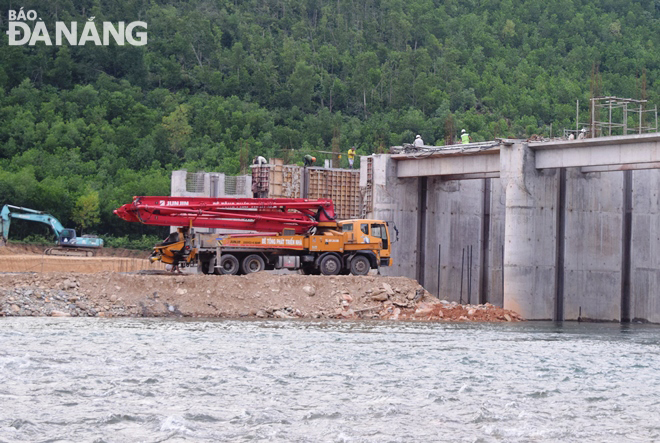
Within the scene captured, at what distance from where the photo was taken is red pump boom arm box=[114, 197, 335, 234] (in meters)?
40.5

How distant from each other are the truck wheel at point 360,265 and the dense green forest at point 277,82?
3684cm

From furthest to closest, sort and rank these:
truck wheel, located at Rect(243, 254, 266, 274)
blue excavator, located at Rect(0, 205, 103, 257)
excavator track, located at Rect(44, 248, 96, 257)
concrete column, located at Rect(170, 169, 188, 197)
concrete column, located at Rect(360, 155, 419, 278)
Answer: blue excavator, located at Rect(0, 205, 103, 257)
excavator track, located at Rect(44, 248, 96, 257)
concrete column, located at Rect(170, 169, 188, 197)
concrete column, located at Rect(360, 155, 419, 278)
truck wheel, located at Rect(243, 254, 266, 274)

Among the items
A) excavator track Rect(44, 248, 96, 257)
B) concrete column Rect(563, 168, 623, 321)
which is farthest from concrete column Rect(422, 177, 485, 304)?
excavator track Rect(44, 248, 96, 257)

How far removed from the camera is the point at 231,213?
4175 cm

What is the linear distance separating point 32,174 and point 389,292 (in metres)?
49.3

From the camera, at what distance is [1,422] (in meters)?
16.6

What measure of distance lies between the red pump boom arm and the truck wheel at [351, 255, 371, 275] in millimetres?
1959

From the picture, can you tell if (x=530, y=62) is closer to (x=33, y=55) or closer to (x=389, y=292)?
(x=33, y=55)

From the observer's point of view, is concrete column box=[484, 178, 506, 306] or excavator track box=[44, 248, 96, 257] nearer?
concrete column box=[484, 178, 506, 306]

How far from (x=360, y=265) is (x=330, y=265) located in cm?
124

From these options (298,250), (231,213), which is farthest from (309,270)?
(231,213)

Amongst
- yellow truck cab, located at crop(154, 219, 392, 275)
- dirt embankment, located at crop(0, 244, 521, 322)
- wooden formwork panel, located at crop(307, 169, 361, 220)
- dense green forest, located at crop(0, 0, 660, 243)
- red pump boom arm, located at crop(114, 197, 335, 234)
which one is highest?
dense green forest, located at crop(0, 0, 660, 243)

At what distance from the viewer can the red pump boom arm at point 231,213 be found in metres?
40.5

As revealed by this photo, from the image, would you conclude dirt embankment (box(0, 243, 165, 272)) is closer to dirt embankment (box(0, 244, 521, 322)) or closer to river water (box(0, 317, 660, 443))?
dirt embankment (box(0, 244, 521, 322))
